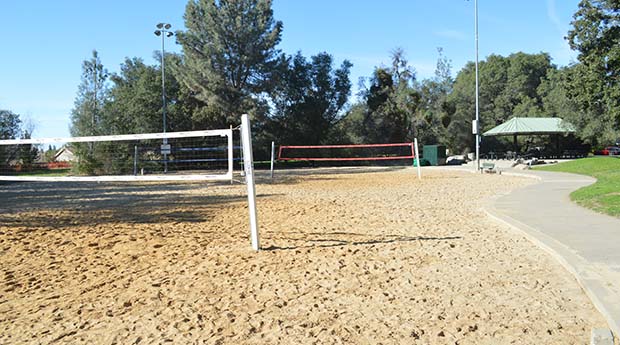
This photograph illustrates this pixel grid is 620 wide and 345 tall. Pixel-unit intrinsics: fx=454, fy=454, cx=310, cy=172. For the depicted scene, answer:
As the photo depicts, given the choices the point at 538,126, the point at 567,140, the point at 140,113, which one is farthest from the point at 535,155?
the point at 140,113

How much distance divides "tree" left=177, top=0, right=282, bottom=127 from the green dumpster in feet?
44.6

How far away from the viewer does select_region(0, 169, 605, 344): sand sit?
3674 millimetres

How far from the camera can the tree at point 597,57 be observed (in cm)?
2428

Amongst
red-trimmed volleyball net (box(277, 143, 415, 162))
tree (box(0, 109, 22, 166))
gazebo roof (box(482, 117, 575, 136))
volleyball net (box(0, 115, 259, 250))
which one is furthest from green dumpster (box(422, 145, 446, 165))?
tree (box(0, 109, 22, 166))

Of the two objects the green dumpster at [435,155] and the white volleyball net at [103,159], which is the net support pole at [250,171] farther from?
the green dumpster at [435,155]

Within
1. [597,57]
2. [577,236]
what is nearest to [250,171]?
[577,236]

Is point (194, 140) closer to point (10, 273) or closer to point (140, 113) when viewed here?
point (140, 113)

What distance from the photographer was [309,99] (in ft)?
140

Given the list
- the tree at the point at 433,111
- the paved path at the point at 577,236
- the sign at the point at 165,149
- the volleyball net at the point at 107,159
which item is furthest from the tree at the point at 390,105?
the paved path at the point at 577,236

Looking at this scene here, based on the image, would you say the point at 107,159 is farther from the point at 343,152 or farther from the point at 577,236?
the point at 577,236

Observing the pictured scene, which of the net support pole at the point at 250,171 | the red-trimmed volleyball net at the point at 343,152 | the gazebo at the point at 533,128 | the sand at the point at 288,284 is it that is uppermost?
the gazebo at the point at 533,128

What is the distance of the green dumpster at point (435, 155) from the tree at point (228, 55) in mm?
13597

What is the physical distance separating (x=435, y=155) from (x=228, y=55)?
18.2m

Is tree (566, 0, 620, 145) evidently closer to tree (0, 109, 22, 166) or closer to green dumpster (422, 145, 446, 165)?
green dumpster (422, 145, 446, 165)
